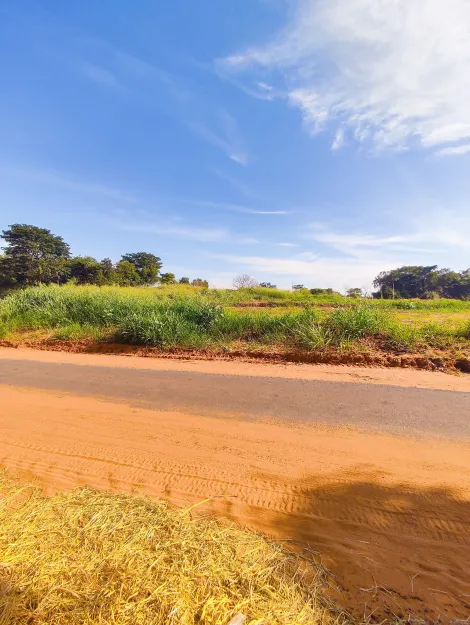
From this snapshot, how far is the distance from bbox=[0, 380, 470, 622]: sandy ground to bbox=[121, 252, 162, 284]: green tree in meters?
39.9

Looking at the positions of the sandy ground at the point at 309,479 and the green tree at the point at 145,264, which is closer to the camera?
the sandy ground at the point at 309,479

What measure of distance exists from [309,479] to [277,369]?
371 centimetres

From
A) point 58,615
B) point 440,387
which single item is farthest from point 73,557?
point 440,387

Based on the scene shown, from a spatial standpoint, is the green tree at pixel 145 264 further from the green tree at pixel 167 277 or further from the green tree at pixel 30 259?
the green tree at pixel 30 259

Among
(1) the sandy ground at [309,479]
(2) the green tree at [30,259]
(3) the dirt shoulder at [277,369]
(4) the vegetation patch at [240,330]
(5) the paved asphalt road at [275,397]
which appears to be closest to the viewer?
(1) the sandy ground at [309,479]

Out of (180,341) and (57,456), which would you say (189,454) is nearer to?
(57,456)

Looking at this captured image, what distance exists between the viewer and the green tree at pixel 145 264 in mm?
42628

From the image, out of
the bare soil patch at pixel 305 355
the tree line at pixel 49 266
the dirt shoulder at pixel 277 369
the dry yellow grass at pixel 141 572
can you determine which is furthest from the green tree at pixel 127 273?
the dry yellow grass at pixel 141 572

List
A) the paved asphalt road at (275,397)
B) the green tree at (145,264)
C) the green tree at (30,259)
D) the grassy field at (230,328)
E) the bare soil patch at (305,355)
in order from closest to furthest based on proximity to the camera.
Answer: the paved asphalt road at (275,397) → the bare soil patch at (305,355) → the grassy field at (230,328) → the green tree at (30,259) → the green tree at (145,264)

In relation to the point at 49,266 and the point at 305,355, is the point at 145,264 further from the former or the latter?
the point at 305,355

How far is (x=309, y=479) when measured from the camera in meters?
2.75

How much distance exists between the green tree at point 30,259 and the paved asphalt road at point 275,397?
32.8 metres

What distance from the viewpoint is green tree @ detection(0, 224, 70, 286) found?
1330 inches

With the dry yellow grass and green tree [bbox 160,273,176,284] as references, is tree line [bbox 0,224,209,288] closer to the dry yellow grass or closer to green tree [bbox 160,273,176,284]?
green tree [bbox 160,273,176,284]
